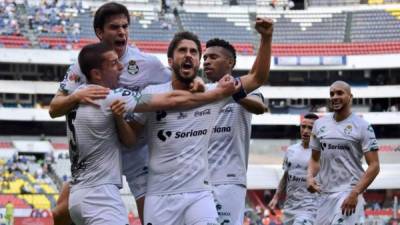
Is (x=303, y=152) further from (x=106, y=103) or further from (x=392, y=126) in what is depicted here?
(x=392, y=126)

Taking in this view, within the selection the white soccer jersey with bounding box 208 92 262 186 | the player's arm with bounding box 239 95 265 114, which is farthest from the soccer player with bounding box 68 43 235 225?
the white soccer jersey with bounding box 208 92 262 186

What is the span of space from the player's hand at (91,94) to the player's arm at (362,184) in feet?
12.9

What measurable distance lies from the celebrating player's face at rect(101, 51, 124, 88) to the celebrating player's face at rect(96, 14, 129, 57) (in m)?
0.49

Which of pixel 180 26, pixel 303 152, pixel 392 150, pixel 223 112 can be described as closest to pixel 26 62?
pixel 180 26

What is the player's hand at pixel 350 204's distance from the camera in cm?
1025

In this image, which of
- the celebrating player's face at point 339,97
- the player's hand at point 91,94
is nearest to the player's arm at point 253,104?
the player's hand at point 91,94

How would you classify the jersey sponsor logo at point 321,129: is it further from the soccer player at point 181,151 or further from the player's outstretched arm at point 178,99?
the player's outstretched arm at point 178,99

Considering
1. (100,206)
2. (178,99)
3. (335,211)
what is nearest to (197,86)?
(178,99)

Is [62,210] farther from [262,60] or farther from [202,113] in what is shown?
[262,60]

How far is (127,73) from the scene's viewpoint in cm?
809

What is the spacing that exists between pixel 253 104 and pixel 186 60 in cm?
102

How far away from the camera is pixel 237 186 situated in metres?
9.01

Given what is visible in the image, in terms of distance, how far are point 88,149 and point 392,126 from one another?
4979 cm

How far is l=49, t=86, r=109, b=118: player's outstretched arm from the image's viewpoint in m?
7.26
